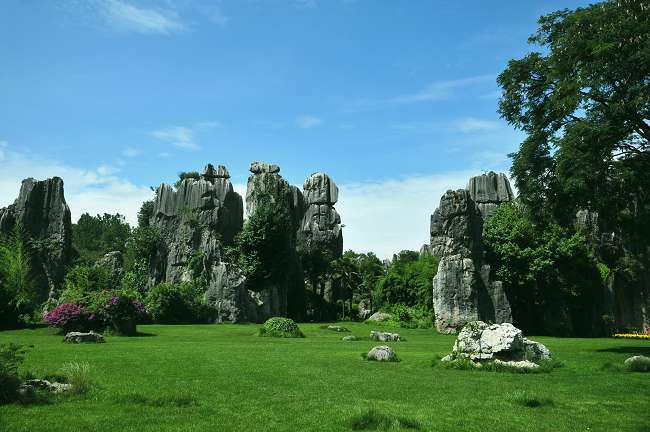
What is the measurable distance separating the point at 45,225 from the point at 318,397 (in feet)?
153

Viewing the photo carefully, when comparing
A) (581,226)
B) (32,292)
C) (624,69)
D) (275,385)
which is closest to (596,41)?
(624,69)

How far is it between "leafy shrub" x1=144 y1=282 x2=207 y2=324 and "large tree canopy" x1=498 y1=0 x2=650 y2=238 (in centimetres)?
3081

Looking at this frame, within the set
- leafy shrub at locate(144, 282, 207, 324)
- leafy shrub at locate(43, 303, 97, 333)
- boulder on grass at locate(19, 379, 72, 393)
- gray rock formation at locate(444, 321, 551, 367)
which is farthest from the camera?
leafy shrub at locate(144, 282, 207, 324)

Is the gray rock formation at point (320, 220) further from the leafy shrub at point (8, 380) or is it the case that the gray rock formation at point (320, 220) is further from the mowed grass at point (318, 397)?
the leafy shrub at point (8, 380)

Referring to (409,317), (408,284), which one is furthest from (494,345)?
(408,284)

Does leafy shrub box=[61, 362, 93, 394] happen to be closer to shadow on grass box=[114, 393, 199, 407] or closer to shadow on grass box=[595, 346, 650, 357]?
shadow on grass box=[114, 393, 199, 407]

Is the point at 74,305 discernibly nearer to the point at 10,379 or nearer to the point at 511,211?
the point at 10,379

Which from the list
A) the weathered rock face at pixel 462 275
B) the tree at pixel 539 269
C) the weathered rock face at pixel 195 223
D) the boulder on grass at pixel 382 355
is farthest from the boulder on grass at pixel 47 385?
the tree at pixel 539 269

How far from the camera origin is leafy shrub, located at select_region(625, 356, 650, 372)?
19.2 meters

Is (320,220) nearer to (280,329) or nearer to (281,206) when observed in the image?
(281,206)

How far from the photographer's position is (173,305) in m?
48.4

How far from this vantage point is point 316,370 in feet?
59.6

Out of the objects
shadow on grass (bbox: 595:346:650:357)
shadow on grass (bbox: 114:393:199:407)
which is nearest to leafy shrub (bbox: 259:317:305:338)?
shadow on grass (bbox: 595:346:650:357)

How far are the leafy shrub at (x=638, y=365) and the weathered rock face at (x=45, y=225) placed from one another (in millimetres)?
45420
